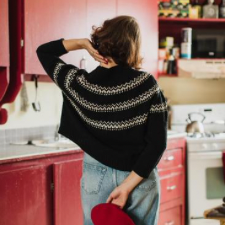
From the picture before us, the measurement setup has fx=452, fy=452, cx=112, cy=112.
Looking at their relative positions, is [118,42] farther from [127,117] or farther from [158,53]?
[158,53]

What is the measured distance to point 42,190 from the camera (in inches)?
94.3

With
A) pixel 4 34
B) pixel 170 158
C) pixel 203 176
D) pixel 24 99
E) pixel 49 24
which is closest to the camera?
pixel 4 34

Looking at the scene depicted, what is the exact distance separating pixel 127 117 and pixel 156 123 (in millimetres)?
93

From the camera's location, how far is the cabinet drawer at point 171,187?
134 inches

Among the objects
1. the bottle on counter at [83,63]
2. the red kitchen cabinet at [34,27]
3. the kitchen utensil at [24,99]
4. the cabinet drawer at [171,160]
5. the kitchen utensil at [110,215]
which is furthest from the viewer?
the cabinet drawer at [171,160]

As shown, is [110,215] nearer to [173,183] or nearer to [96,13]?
[96,13]

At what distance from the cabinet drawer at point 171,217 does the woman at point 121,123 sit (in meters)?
2.01

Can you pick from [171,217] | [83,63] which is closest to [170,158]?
[171,217]

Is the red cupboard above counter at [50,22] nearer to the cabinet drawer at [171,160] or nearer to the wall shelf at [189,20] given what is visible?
the wall shelf at [189,20]

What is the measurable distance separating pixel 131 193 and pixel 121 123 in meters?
0.22

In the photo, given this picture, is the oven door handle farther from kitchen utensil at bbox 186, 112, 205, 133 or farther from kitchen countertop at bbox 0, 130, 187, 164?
kitchen countertop at bbox 0, 130, 187, 164

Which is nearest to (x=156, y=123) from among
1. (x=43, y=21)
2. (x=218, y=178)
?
(x=43, y=21)

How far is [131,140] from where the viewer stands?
1437mm

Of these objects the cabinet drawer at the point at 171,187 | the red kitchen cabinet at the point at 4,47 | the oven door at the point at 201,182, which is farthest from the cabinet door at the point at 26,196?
the oven door at the point at 201,182
